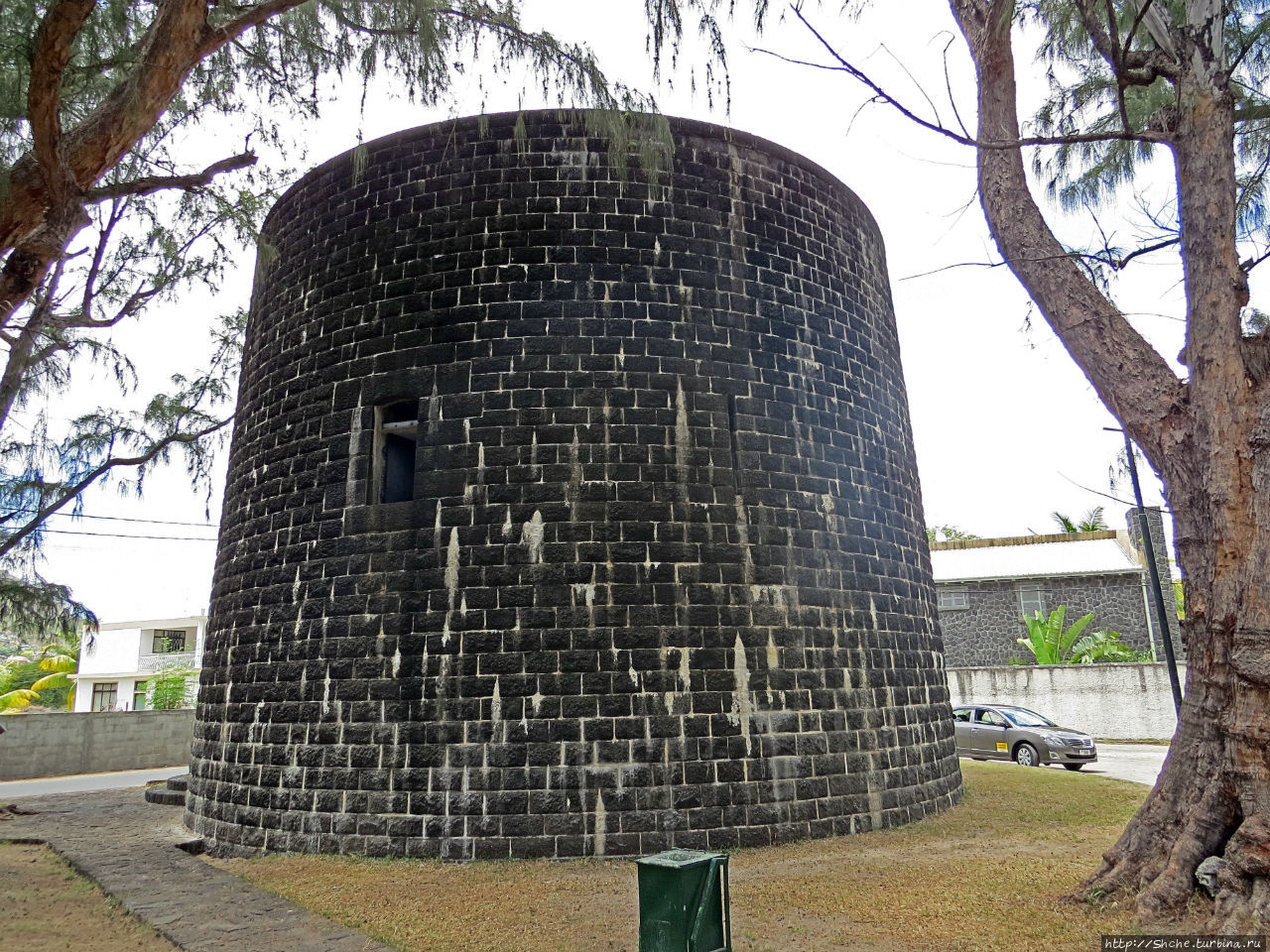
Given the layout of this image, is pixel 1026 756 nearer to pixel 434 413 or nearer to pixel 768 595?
pixel 768 595

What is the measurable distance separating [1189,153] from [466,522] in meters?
6.17

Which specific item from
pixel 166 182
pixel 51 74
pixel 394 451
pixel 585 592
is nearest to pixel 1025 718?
pixel 585 592

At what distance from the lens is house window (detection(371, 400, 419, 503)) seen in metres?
8.23

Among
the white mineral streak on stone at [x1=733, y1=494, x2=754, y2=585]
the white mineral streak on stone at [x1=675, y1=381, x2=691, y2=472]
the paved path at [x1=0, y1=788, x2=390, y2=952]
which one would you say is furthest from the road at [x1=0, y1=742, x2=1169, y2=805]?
the white mineral streak on stone at [x1=675, y1=381, x2=691, y2=472]

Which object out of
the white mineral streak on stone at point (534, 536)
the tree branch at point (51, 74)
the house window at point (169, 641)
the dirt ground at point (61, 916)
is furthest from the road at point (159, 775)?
the house window at point (169, 641)

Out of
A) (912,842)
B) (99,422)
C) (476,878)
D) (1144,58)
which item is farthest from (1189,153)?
(99,422)

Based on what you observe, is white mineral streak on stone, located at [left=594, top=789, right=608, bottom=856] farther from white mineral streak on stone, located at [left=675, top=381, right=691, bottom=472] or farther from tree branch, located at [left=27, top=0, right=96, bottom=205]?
tree branch, located at [left=27, top=0, right=96, bottom=205]

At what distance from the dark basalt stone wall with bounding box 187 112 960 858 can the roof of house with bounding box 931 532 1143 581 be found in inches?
654

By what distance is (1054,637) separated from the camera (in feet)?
75.4

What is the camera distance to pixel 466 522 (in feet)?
24.8

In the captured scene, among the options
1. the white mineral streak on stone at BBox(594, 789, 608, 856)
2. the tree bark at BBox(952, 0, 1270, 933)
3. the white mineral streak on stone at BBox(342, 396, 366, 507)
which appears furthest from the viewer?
the white mineral streak on stone at BBox(342, 396, 366, 507)

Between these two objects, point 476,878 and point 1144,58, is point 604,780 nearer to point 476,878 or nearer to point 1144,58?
point 476,878

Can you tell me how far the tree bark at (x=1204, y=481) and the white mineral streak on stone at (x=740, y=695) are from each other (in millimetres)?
2873

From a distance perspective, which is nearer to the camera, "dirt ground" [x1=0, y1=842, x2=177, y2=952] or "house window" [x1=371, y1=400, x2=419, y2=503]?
"dirt ground" [x1=0, y1=842, x2=177, y2=952]
